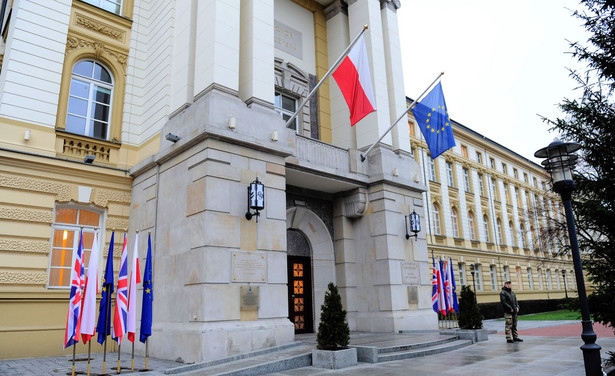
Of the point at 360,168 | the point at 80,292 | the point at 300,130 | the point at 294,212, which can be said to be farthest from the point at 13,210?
the point at 360,168

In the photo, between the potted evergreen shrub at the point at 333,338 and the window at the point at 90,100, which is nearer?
the potted evergreen shrub at the point at 333,338

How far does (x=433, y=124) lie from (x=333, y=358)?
906 cm

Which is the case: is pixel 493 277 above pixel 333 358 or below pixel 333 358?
above

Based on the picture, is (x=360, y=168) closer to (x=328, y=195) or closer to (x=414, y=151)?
(x=328, y=195)

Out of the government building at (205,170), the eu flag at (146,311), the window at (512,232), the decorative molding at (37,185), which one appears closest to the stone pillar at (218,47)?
the government building at (205,170)

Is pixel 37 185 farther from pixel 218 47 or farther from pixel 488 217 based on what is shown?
pixel 488 217

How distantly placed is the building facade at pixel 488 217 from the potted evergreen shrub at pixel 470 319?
15.6 meters

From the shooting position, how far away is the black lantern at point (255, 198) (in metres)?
10.9

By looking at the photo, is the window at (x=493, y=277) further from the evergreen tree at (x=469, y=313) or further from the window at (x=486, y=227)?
the evergreen tree at (x=469, y=313)

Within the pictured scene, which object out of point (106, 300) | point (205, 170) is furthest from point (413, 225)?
point (106, 300)

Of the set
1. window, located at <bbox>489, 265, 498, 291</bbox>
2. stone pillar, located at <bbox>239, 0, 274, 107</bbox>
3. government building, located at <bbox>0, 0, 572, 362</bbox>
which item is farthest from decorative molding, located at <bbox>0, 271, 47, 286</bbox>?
window, located at <bbox>489, 265, 498, 291</bbox>

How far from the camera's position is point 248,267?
1076cm

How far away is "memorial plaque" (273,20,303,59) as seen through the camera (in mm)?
16766

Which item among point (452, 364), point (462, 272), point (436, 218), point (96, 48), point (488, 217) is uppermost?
point (96, 48)
